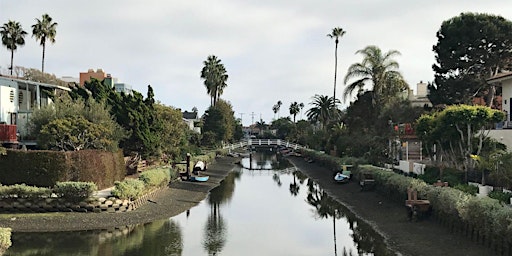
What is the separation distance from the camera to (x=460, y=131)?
29.6m

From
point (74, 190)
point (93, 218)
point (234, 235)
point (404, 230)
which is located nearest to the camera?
point (404, 230)

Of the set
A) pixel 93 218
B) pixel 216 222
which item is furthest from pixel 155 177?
pixel 93 218

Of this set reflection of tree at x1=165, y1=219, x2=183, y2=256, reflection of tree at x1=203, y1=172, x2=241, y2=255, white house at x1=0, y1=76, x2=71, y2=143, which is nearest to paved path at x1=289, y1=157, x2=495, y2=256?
reflection of tree at x1=203, y1=172, x2=241, y2=255

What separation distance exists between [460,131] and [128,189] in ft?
63.0

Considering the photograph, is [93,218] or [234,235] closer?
[234,235]

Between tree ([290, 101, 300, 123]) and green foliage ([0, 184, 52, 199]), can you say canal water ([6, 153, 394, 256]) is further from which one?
tree ([290, 101, 300, 123])

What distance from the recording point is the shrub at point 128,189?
1159 inches

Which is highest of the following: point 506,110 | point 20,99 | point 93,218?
point 20,99

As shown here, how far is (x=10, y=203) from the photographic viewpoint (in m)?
27.5

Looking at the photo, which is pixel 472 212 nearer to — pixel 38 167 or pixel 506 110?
pixel 506 110

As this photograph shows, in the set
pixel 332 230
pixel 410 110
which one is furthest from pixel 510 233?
pixel 410 110

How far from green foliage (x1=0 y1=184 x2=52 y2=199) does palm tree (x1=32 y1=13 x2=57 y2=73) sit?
122ft

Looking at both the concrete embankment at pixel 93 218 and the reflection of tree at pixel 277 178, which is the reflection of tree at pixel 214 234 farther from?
the reflection of tree at pixel 277 178

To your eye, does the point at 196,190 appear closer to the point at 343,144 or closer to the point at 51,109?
the point at 51,109
